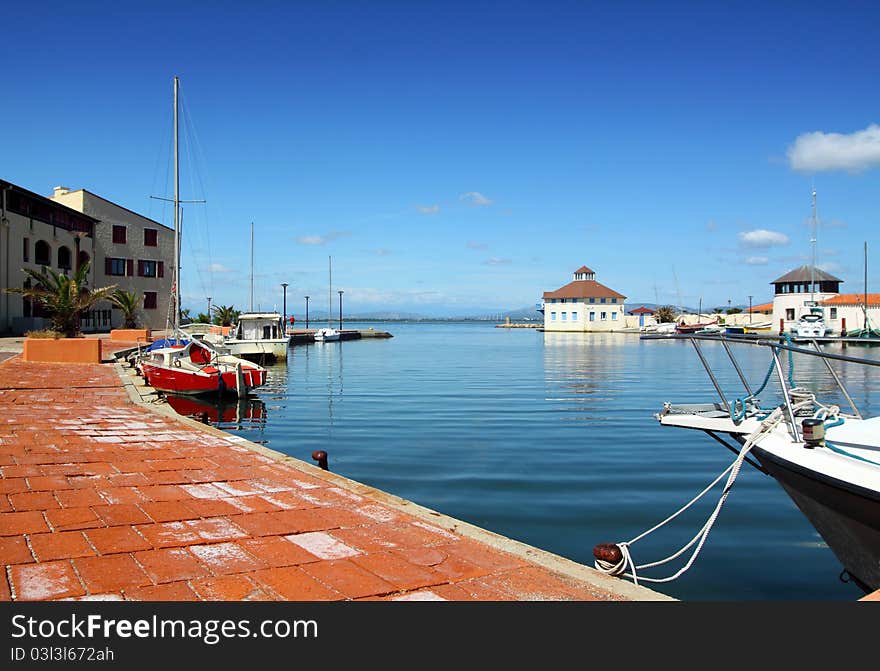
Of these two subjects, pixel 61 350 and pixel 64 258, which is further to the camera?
pixel 64 258

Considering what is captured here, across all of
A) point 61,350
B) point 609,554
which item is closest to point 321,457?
point 609,554

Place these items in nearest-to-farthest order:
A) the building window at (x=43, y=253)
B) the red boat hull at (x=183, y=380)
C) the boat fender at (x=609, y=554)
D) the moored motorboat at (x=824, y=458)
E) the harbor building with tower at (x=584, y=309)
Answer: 1. the boat fender at (x=609, y=554)
2. the moored motorboat at (x=824, y=458)
3. the red boat hull at (x=183, y=380)
4. the building window at (x=43, y=253)
5. the harbor building with tower at (x=584, y=309)

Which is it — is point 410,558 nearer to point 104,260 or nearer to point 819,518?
point 819,518

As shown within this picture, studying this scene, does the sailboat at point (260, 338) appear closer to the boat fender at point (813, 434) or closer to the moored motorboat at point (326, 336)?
the moored motorboat at point (326, 336)

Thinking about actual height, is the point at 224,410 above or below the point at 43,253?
below

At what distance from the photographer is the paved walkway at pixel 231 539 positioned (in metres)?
4.43

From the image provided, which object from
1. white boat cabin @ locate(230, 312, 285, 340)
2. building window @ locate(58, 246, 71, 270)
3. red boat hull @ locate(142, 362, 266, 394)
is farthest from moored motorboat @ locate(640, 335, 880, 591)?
building window @ locate(58, 246, 71, 270)

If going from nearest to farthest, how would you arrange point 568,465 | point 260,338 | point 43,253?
point 568,465, point 43,253, point 260,338

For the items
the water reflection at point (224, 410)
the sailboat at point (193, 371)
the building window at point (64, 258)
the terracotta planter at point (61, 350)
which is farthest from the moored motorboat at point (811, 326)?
the building window at point (64, 258)

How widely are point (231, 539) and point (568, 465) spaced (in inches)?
345

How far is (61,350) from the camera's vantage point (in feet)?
79.3

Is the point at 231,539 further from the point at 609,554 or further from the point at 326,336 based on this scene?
the point at 326,336

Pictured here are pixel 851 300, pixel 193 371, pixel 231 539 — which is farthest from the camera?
pixel 851 300

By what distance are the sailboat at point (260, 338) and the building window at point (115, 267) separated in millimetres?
13278
